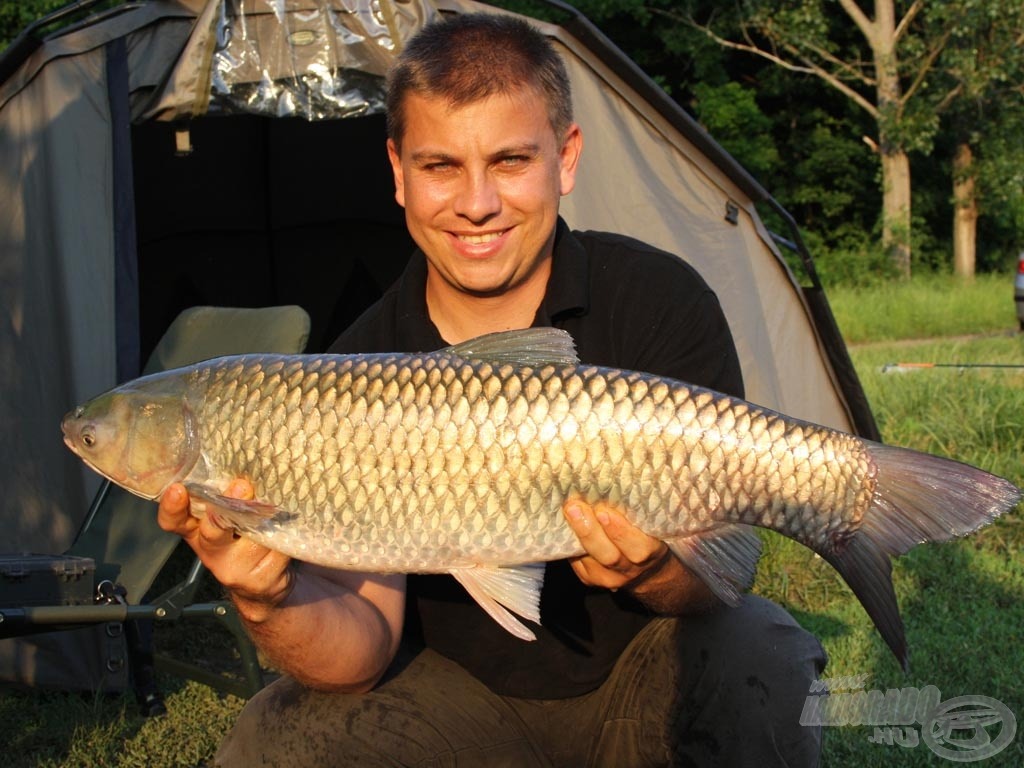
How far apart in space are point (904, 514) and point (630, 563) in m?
0.45

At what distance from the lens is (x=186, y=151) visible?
4.98 meters

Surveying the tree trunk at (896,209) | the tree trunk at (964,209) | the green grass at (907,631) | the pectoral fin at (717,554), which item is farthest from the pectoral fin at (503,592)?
the tree trunk at (964,209)

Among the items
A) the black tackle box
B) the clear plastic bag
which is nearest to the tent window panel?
the clear plastic bag

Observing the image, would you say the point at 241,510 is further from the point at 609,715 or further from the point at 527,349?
the point at 609,715

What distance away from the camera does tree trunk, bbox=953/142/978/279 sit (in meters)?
20.4

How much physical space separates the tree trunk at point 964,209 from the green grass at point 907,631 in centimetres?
1482

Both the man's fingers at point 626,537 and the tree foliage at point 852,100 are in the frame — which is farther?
the tree foliage at point 852,100

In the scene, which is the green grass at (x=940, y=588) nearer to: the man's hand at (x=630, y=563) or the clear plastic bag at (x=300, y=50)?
the man's hand at (x=630, y=563)

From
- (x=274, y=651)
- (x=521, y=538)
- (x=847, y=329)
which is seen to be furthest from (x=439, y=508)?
(x=847, y=329)

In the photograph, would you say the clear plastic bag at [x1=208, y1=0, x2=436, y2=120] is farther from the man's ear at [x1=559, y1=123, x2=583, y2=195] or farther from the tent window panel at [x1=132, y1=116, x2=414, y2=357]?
the tent window panel at [x1=132, y1=116, x2=414, y2=357]

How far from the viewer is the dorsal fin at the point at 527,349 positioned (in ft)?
6.59

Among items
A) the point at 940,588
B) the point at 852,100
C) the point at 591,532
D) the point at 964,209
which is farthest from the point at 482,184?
the point at 852,100
